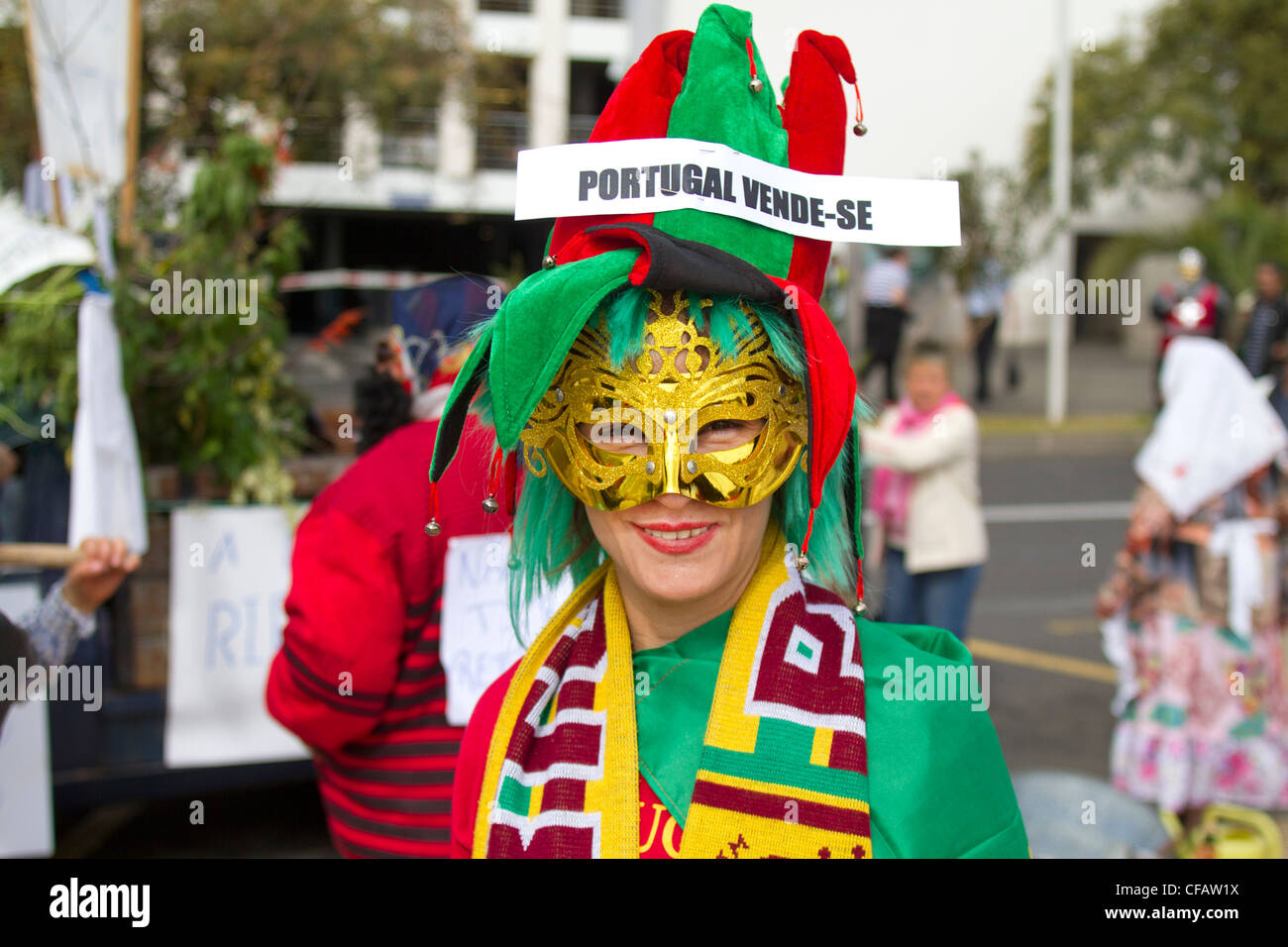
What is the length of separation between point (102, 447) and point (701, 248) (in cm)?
271

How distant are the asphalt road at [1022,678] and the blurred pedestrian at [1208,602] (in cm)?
59

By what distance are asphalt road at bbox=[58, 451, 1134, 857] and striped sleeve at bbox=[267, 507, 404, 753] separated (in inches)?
79.2

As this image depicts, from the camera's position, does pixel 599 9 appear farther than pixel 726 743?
Yes

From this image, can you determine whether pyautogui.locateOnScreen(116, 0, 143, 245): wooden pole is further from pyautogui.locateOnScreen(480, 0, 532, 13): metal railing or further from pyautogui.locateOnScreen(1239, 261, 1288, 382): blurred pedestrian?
pyautogui.locateOnScreen(480, 0, 532, 13): metal railing

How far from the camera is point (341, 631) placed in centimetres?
260

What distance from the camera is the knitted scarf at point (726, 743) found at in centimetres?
149

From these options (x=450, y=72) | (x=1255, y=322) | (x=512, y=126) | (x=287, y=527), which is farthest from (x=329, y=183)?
(x=287, y=527)

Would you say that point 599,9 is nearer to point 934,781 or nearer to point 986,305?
point 986,305

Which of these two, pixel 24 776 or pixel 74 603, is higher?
pixel 74 603

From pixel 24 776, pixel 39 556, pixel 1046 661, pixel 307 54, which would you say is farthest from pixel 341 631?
pixel 307 54

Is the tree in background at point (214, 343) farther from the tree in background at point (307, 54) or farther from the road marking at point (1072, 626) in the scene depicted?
the tree in background at point (307, 54)
